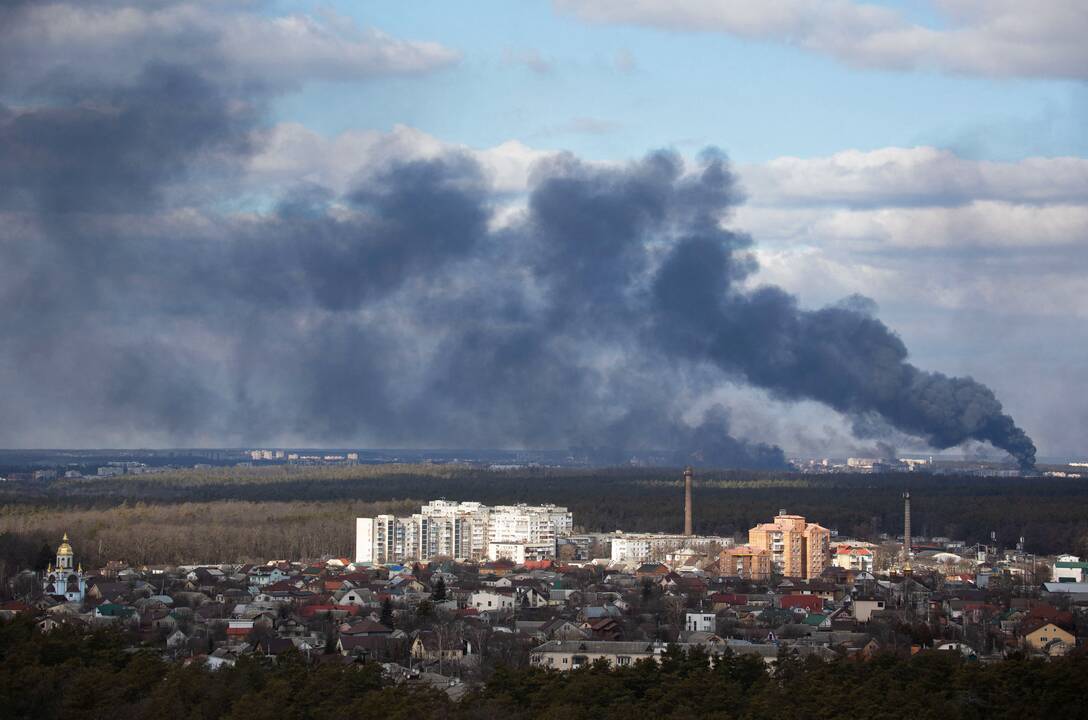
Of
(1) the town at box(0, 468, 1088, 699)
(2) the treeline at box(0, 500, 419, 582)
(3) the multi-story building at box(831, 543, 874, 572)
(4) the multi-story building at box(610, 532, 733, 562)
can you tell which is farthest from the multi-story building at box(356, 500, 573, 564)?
(3) the multi-story building at box(831, 543, 874, 572)

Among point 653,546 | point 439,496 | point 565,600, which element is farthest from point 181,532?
point 439,496

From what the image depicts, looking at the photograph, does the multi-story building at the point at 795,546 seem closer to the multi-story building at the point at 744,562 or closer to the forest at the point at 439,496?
the multi-story building at the point at 744,562

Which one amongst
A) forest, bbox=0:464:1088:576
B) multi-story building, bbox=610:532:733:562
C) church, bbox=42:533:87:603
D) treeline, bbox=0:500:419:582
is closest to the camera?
church, bbox=42:533:87:603

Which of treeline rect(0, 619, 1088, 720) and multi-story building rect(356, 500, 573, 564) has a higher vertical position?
multi-story building rect(356, 500, 573, 564)

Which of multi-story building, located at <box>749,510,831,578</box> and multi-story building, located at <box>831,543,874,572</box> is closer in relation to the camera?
multi-story building, located at <box>831,543,874,572</box>

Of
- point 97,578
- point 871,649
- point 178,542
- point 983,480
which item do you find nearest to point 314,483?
point 983,480

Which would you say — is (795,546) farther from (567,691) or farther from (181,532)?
(567,691)

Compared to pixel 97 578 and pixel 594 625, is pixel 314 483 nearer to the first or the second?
pixel 97 578

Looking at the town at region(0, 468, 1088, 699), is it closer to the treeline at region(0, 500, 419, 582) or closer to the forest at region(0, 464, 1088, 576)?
the treeline at region(0, 500, 419, 582)
